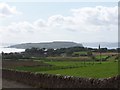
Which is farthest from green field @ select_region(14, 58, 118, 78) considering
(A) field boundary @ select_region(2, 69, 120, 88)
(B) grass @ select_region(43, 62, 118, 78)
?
(A) field boundary @ select_region(2, 69, 120, 88)

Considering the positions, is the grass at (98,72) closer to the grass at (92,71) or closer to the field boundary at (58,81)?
the grass at (92,71)

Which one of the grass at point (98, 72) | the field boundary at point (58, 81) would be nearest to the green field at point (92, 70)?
the grass at point (98, 72)

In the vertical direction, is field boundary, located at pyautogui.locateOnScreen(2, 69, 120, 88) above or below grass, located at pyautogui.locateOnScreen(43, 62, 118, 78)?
below

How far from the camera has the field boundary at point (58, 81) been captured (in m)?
11.3

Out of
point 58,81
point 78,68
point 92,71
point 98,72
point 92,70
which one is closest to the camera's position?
point 58,81

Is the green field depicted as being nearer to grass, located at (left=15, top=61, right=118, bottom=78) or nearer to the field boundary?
grass, located at (left=15, top=61, right=118, bottom=78)

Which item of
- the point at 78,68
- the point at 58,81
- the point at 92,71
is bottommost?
the point at 58,81

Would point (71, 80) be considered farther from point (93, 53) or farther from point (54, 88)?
point (93, 53)

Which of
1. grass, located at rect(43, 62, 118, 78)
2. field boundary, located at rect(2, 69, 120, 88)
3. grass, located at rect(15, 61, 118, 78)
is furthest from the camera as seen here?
grass, located at rect(15, 61, 118, 78)

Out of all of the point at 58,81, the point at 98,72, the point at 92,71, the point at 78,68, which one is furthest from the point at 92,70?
the point at 78,68

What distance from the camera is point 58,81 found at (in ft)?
49.3

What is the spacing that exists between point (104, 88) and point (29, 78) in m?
7.90

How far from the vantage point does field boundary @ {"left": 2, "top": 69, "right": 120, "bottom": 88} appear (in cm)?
1132

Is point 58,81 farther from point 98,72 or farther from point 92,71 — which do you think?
point 92,71
